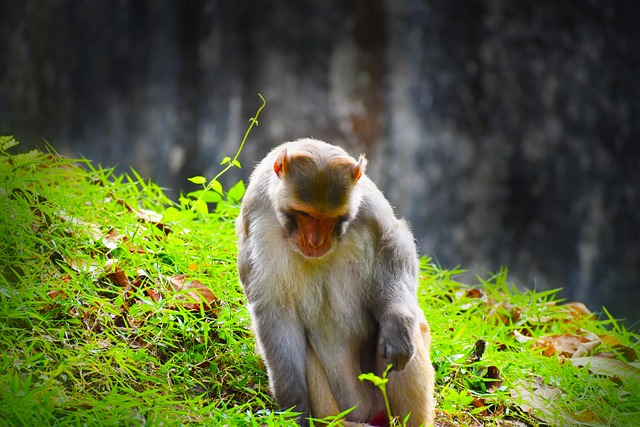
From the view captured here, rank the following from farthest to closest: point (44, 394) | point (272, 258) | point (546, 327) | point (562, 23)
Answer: point (562, 23)
point (546, 327)
point (272, 258)
point (44, 394)

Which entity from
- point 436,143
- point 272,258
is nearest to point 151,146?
point 436,143

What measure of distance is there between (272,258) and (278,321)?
0.38m

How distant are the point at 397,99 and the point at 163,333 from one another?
17.9 ft

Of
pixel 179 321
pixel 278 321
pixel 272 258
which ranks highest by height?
pixel 272 258

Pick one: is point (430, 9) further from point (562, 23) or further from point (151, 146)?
point (151, 146)

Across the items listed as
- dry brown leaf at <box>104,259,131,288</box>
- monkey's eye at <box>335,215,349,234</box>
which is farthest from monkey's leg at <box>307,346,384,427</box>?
dry brown leaf at <box>104,259,131,288</box>

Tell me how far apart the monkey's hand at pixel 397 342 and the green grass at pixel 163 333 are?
0.68 metres

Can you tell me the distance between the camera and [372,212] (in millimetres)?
4664

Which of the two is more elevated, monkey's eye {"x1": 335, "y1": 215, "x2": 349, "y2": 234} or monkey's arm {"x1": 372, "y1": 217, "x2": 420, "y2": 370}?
monkey's eye {"x1": 335, "y1": 215, "x2": 349, "y2": 234}

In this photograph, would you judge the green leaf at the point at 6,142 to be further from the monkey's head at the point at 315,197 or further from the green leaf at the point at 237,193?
the monkey's head at the point at 315,197

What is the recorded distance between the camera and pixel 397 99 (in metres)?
9.77

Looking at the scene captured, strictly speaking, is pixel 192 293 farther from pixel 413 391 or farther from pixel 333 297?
pixel 413 391

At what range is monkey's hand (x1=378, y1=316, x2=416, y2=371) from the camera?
4.46m

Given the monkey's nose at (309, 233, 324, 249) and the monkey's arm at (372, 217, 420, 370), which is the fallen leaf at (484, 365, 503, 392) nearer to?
the monkey's arm at (372, 217, 420, 370)
